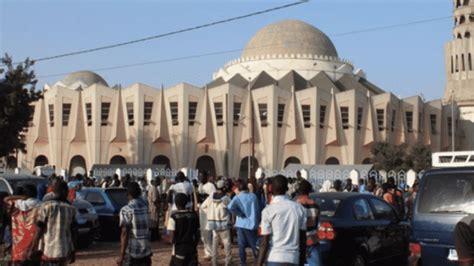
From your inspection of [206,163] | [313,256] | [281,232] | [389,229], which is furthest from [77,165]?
[281,232]

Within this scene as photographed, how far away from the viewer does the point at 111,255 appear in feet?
43.5

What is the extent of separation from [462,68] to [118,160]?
40.0 m

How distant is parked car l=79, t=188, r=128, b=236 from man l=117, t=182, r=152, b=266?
8.65 m

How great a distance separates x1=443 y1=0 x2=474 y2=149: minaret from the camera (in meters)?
70.6

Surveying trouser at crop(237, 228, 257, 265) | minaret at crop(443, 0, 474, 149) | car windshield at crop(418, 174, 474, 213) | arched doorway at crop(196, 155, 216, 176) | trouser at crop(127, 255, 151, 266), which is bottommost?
trouser at crop(237, 228, 257, 265)

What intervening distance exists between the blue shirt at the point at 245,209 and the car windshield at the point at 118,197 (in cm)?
605

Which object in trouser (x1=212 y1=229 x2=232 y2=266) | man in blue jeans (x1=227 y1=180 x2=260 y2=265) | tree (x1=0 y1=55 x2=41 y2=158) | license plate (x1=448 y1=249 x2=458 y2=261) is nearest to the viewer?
license plate (x1=448 y1=249 x2=458 y2=261)

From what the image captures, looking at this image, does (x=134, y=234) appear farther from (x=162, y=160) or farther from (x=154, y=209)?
(x=162, y=160)

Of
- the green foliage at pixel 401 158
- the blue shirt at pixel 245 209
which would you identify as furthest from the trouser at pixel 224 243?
the green foliage at pixel 401 158

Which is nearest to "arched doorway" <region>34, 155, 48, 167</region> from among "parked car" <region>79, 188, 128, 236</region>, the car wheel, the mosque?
the mosque

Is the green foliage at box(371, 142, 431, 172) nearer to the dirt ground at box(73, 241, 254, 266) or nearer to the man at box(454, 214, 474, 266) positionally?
the dirt ground at box(73, 241, 254, 266)

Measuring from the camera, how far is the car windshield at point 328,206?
9609 mm

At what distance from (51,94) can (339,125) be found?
26972mm

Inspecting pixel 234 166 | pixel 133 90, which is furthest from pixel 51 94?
pixel 234 166
